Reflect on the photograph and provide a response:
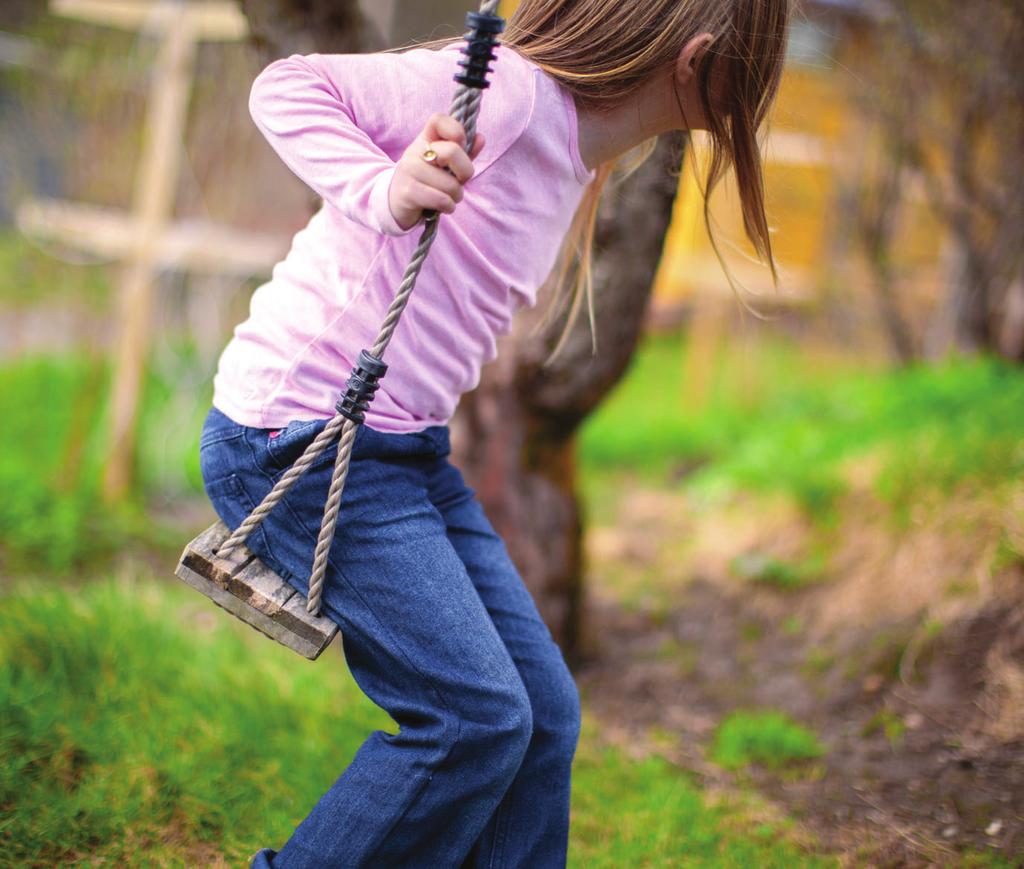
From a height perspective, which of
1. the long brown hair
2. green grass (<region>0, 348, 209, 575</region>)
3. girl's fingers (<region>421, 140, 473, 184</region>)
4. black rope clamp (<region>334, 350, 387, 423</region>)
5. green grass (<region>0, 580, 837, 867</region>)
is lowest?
Answer: green grass (<region>0, 348, 209, 575</region>)

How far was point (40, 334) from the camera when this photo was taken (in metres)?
5.89

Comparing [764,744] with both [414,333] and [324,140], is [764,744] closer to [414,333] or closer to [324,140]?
[414,333]

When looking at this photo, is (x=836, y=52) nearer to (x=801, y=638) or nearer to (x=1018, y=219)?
(x=1018, y=219)

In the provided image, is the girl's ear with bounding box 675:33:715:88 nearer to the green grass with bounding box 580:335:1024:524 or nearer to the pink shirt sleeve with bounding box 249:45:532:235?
the pink shirt sleeve with bounding box 249:45:532:235

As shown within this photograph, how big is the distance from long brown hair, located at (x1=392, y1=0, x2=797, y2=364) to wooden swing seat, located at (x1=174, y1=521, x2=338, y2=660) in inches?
36.3

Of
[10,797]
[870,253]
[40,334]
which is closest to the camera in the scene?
[10,797]

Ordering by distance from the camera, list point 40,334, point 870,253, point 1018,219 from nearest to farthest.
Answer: point 1018,219
point 870,253
point 40,334

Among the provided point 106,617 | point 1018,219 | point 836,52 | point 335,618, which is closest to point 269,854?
point 335,618

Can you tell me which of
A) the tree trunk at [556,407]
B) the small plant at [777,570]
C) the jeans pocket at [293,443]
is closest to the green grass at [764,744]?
the tree trunk at [556,407]

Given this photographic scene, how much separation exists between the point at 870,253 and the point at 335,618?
14.4ft

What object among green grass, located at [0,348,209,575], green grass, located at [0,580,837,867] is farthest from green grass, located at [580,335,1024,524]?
green grass, located at [0,348,209,575]

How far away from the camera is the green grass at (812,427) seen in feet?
11.2

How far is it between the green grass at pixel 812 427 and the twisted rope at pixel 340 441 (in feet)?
5.37

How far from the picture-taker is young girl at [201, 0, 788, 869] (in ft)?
5.04
